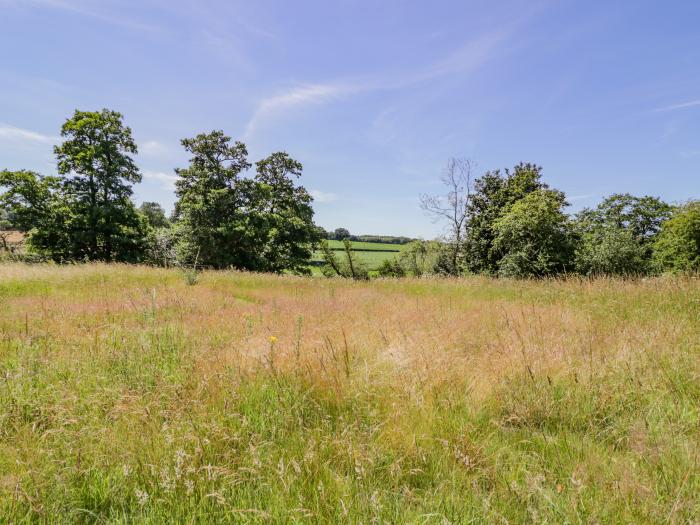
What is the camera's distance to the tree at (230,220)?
1067 inches

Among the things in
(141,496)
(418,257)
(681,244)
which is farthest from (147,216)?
(681,244)

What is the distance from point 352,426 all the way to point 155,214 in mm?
83787

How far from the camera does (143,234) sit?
2678 centimetres

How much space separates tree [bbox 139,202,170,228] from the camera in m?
67.9

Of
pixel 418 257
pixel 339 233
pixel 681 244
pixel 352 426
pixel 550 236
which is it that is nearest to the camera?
pixel 352 426

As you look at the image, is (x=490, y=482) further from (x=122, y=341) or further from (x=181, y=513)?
(x=122, y=341)

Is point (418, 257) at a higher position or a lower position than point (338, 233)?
lower

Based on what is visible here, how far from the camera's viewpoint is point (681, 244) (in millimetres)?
30406

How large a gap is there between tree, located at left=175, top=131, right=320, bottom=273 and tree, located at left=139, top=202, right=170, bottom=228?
42.8 m

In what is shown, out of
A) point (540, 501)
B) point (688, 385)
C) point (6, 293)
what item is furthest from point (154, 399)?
point (6, 293)

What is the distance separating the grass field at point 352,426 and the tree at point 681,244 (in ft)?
122

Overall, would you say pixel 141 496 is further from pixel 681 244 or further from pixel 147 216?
pixel 681 244

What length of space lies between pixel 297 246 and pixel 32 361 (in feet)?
90.2

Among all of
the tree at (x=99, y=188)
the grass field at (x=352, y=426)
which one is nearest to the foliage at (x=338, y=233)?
the tree at (x=99, y=188)
